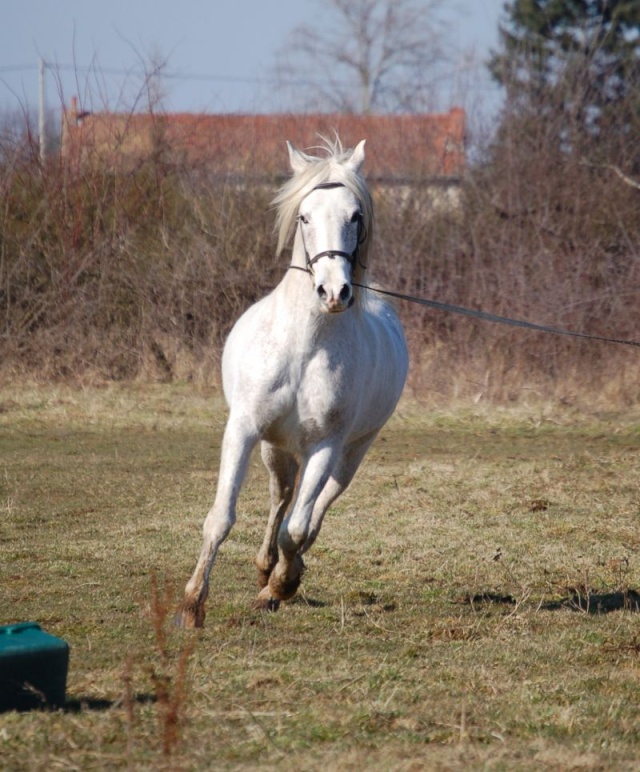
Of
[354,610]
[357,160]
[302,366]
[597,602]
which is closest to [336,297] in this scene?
[302,366]

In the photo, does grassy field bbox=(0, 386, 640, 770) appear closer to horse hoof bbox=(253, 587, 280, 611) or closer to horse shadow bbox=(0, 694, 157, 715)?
horse shadow bbox=(0, 694, 157, 715)

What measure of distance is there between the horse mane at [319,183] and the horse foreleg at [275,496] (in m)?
1.07

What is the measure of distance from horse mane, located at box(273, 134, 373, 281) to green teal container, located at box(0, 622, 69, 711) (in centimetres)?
216

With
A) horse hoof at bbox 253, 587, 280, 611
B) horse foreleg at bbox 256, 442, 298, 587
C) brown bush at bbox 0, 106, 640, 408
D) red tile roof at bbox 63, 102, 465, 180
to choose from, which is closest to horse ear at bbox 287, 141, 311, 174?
horse foreleg at bbox 256, 442, 298, 587

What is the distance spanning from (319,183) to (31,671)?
2.43 m

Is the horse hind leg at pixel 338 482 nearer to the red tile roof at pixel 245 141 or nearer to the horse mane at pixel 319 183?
the horse mane at pixel 319 183

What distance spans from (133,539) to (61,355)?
27.0 ft

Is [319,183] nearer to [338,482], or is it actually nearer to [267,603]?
[338,482]

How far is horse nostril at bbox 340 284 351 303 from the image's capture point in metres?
4.39

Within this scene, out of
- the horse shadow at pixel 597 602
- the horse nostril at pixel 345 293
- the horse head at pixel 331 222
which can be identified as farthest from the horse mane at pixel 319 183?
the horse shadow at pixel 597 602

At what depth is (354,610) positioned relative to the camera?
17.0 feet

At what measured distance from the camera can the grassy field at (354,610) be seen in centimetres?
311

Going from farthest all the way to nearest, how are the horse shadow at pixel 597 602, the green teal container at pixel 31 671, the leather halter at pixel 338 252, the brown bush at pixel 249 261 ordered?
the brown bush at pixel 249 261
the horse shadow at pixel 597 602
the leather halter at pixel 338 252
the green teal container at pixel 31 671

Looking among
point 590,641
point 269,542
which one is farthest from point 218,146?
point 590,641
